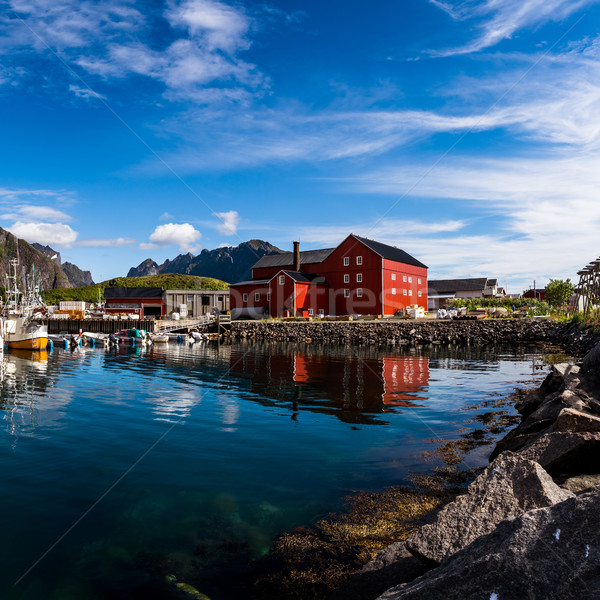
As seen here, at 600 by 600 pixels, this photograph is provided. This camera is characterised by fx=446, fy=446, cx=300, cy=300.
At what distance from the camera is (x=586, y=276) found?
33.2 metres

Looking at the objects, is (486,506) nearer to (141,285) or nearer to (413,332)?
(413,332)

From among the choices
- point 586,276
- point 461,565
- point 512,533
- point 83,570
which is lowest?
point 83,570

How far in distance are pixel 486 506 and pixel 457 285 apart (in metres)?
101

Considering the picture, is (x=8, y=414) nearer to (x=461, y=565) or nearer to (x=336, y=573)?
(x=336, y=573)

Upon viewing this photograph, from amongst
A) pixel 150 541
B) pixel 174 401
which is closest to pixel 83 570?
pixel 150 541

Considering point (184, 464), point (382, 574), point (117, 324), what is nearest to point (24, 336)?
point (117, 324)

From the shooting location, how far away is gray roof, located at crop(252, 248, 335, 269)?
6656cm

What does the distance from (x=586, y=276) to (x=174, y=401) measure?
3147 centimetres

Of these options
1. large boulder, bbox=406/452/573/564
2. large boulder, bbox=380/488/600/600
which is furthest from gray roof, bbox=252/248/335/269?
large boulder, bbox=380/488/600/600

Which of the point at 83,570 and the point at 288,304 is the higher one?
the point at 288,304

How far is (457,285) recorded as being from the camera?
328 feet

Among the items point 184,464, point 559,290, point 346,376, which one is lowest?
point 184,464

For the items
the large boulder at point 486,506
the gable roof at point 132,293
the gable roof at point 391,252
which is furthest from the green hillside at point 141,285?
the large boulder at point 486,506

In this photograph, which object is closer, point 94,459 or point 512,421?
point 94,459
